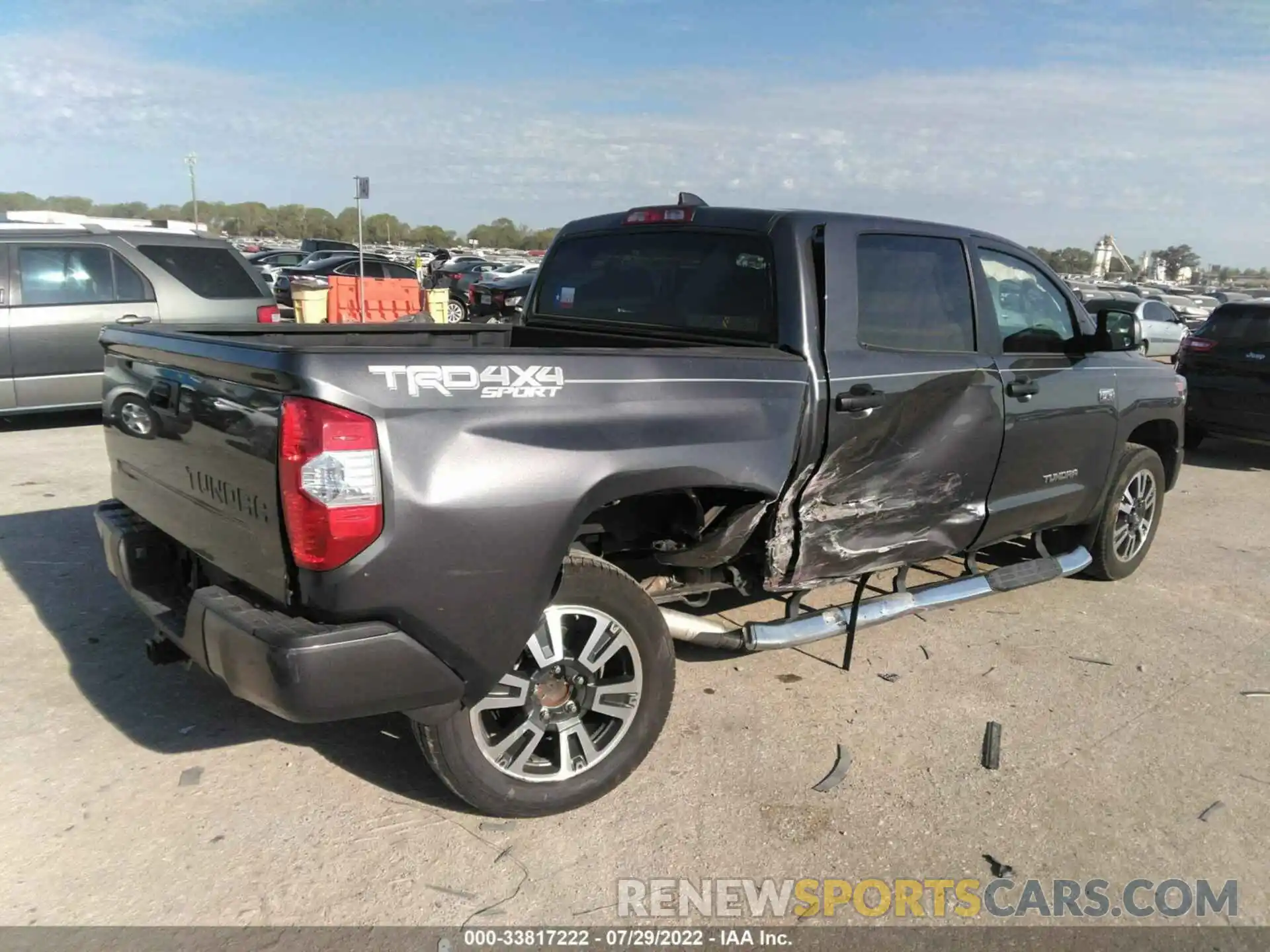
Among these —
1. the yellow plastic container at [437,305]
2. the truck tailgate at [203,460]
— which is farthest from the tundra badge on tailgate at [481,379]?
the yellow plastic container at [437,305]

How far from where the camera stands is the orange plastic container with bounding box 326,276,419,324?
1666 centimetres

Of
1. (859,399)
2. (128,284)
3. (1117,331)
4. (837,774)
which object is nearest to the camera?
(837,774)

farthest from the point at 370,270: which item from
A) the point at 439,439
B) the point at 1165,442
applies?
the point at 439,439

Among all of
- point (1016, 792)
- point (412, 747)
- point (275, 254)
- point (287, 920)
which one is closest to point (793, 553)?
point (1016, 792)

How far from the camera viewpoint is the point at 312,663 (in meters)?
2.51

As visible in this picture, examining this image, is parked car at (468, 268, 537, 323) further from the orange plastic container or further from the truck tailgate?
the truck tailgate

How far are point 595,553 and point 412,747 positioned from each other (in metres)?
1.01

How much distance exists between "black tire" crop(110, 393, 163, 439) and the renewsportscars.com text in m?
2.19

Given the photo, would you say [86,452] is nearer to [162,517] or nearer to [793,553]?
[162,517]

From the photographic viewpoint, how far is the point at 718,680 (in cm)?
427

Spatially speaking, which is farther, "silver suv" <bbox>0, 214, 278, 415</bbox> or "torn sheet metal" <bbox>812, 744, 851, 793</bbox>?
"silver suv" <bbox>0, 214, 278, 415</bbox>

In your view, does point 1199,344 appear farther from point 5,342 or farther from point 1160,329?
point 1160,329

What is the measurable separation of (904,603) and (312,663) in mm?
2725

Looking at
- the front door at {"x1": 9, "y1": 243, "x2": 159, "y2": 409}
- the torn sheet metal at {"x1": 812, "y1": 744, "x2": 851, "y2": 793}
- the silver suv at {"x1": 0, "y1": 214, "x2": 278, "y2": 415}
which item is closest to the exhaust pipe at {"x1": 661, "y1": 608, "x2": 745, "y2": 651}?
the torn sheet metal at {"x1": 812, "y1": 744, "x2": 851, "y2": 793}
